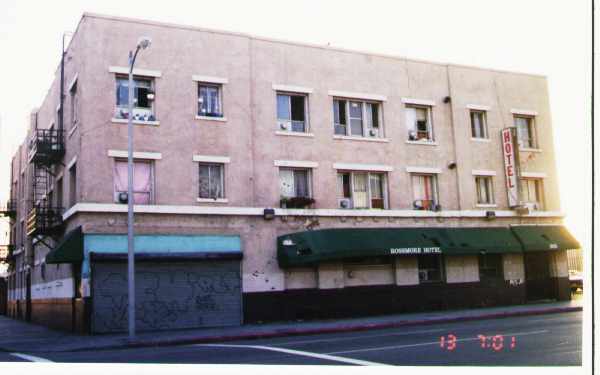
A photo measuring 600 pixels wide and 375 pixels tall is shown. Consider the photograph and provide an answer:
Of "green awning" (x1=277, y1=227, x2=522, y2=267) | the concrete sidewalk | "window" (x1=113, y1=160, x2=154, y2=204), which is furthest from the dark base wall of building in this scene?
"window" (x1=113, y1=160, x2=154, y2=204)

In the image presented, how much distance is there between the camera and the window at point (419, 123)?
2809 cm

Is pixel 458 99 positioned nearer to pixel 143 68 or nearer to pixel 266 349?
pixel 143 68

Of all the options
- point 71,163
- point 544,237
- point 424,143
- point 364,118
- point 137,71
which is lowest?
point 544,237

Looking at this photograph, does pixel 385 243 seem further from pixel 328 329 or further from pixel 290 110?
pixel 290 110

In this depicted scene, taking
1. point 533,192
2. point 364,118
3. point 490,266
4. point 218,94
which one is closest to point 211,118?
point 218,94

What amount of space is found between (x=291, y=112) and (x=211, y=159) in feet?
13.1

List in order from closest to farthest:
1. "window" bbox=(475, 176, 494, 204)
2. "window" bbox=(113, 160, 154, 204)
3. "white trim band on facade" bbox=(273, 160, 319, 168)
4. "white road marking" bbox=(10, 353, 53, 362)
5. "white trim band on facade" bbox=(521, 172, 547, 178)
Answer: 1. "white road marking" bbox=(10, 353, 53, 362)
2. "window" bbox=(113, 160, 154, 204)
3. "white trim band on facade" bbox=(273, 160, 319, 168)
4. "window" bbox=(475, 176, 494, 204)
5. "white trim band on facade" bbox=(521, 172, 547, 178)

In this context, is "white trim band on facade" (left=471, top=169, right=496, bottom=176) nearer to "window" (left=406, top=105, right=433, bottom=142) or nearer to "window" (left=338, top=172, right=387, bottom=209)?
"window" (left=406, top=105, right=433, bottom=142)

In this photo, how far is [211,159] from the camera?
24031mm

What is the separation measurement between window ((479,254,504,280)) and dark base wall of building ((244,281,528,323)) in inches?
16.7
